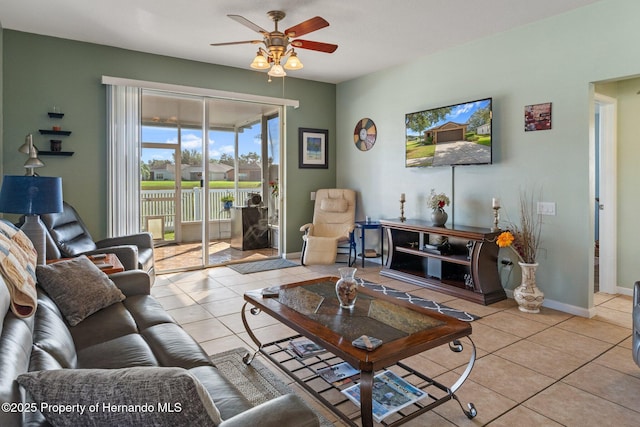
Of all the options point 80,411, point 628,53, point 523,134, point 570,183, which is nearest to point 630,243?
point 570,183

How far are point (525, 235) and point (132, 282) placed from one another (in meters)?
3.54

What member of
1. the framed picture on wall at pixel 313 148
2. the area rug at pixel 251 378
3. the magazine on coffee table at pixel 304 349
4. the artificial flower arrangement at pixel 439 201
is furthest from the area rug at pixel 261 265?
the magazine on coffee table at pixel 304 349

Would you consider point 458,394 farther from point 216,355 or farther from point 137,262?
point 137,262

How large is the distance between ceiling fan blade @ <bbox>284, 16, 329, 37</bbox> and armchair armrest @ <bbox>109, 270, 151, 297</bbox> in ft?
7.51

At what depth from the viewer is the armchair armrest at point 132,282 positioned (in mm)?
2754

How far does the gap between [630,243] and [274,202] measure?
15.0 feet

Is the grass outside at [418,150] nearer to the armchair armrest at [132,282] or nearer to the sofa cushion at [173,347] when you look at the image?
the armchair armrest at [132,282]

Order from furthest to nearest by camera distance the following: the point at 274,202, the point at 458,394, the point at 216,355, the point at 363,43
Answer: the point at 274,202
the point at 363,43
the point at 216,355
the point at 458,394

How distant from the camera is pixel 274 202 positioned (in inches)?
246

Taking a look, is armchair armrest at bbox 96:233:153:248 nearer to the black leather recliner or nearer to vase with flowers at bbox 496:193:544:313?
the black leather recliner

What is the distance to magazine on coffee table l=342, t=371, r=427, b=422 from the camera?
188cm

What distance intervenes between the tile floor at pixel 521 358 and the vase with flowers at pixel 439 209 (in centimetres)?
80

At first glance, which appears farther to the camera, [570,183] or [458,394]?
[570,183]

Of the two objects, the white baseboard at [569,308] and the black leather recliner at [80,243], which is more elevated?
the black leather recliner at [80,243]
